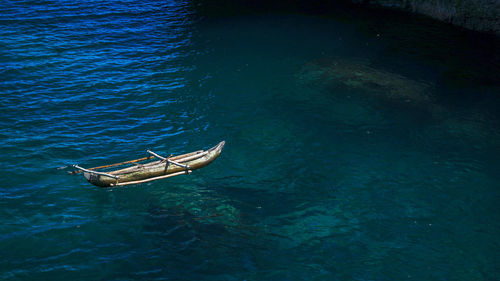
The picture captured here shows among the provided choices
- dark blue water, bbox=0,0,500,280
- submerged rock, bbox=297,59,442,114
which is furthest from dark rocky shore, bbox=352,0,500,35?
submerged rock, bbox=297,59,442,114

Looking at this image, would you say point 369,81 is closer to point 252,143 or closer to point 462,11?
point 252,143

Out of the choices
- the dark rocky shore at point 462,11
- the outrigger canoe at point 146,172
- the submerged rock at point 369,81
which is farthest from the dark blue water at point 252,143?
the outrigger canoe at point 146,172

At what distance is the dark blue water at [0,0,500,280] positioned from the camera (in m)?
24.0

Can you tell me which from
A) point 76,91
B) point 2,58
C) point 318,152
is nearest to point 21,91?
point 76,91

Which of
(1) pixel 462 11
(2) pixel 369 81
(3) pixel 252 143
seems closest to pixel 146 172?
(3) pixel 252 143

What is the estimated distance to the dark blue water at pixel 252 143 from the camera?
24016 millimetres

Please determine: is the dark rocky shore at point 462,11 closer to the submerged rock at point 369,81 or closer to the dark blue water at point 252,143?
the dark blue water at point 252,143

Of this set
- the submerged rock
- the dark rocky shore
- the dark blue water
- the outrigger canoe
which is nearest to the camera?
the dark blue water

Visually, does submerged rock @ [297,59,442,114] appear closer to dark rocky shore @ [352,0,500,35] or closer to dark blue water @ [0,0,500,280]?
dark blue water @ [0,0,500,280]

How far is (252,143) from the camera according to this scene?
108 ft

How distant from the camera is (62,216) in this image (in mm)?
26062

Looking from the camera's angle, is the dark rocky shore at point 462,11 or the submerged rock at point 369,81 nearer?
the submerged rock at point 369,81

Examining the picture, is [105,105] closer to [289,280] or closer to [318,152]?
[318,152]

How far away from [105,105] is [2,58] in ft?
41.0
